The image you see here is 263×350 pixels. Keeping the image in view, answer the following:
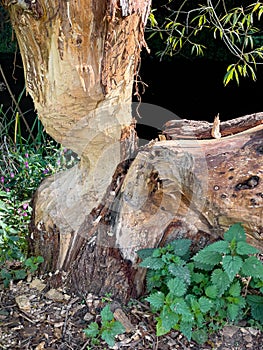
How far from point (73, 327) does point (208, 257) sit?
505mm

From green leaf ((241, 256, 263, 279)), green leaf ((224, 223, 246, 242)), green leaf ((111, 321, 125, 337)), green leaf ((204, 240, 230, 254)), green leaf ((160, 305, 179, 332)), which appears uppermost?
green leaf ((224, 223, 246, 242))

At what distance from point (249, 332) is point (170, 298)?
290 millimetres

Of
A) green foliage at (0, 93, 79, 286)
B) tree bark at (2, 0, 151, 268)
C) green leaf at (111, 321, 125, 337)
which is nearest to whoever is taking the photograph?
tree bark at (2, 0, 151, 268)

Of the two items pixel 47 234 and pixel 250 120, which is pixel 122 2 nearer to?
pixel 250 120

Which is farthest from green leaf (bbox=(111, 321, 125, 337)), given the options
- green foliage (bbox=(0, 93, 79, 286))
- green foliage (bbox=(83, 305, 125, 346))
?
green foliage (bbox=(0, 93, 79, 286))

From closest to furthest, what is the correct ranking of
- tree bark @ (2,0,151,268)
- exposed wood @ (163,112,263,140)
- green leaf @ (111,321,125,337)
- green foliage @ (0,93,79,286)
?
tree bark @ (2,0,151,268) < green leaf @ (111,321,125,337) < exposed wood @ (163,112,263,140) < green foliage @ (0,93,79,286)

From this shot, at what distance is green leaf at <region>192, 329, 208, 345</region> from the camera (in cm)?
144

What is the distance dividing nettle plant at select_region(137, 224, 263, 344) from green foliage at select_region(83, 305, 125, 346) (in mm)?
133

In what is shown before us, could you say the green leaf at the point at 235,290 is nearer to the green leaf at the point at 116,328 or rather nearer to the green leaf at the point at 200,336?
the green leaf at the point at 200,336

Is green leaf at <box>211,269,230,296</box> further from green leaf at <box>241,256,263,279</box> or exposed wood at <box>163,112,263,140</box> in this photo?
exposed wood at <box>163,112,263,140</box>

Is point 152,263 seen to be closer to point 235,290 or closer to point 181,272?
point 181,272

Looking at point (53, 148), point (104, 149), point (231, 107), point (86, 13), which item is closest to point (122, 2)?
point (86, 13)

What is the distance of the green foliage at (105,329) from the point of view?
56.6 inches

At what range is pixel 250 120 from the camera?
A: 166cm
